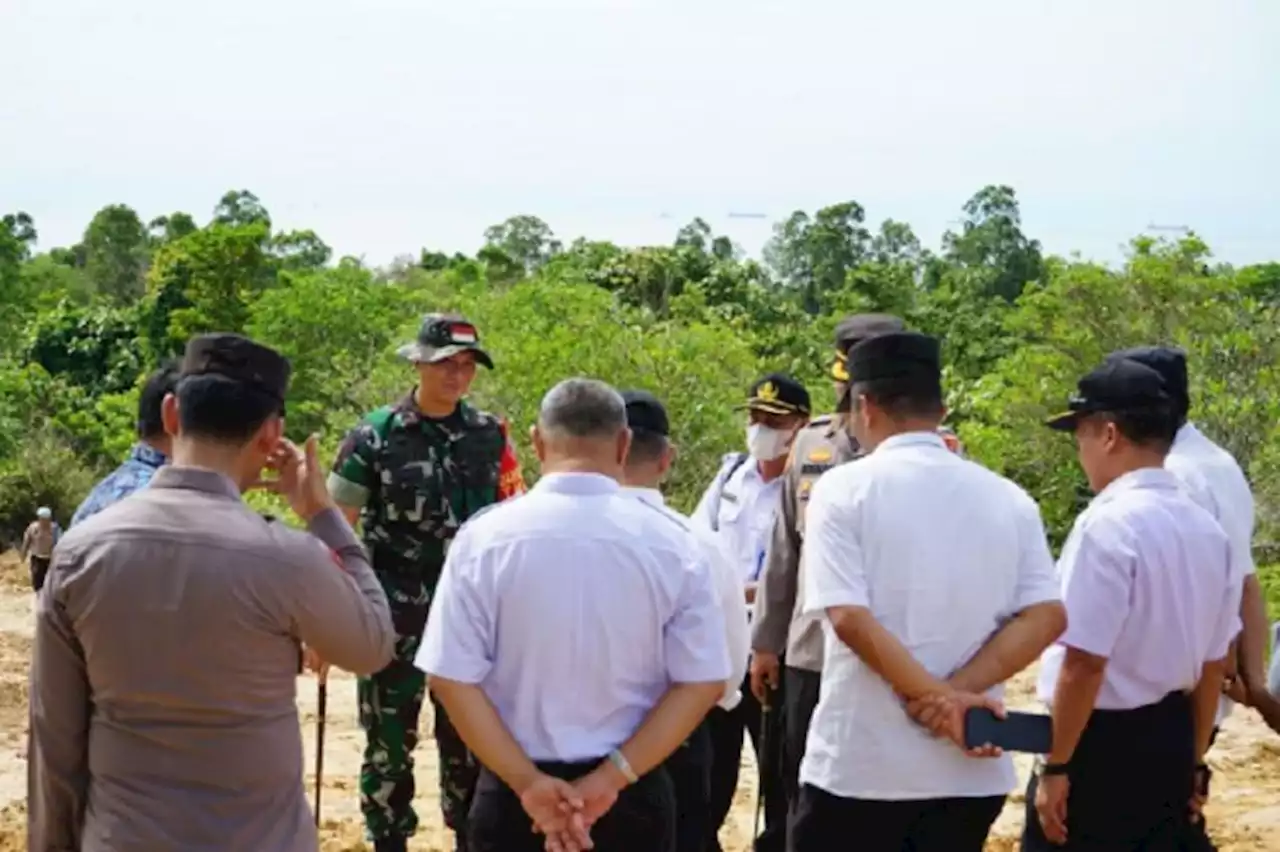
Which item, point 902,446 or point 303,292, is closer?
point 902,446

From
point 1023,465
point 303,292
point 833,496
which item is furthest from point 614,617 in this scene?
point 303,292

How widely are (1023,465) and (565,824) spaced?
12.6 meters

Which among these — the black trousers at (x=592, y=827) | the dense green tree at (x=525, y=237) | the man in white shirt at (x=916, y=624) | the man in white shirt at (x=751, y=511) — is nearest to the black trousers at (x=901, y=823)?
the man in white shirt at (x=916, y=624)

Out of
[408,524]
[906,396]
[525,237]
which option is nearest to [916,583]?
[906,396]

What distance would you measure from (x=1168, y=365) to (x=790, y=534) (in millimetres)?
1251

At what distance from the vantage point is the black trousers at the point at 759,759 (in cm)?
449

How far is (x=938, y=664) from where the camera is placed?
A: 117 inches

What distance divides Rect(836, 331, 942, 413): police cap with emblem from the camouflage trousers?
6.37ft

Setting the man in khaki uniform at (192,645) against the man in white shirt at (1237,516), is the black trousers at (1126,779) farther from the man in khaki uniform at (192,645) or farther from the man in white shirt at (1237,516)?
the man in khaki uniform at (192,645)

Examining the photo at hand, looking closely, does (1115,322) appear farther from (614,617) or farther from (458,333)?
(614,617)

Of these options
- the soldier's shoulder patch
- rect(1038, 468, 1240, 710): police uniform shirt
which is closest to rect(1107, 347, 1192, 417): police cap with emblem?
rect(1038, 468, 1240, 710): police uniform shirt

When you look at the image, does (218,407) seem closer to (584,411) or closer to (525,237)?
(584,411)

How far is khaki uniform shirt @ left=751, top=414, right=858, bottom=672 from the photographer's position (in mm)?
4234

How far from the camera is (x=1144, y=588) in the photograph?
10.2 feet
